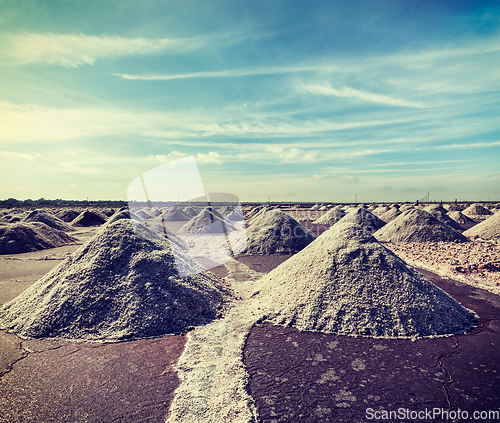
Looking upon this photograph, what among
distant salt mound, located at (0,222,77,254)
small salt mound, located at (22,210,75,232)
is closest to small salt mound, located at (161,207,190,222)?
small salt mound, located at (22,210,75,232)

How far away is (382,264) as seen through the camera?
26.7ft

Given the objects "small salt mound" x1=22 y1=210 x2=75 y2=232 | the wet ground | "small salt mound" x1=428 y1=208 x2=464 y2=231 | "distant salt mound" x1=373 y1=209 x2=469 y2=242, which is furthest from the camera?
"small salt mound" x1=428 y1=208 x2=464 y2=231

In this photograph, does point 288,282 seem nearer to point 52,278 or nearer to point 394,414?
point 394,414

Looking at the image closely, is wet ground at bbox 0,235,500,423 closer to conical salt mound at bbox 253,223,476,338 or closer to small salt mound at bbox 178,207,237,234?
conical salt mound at bbox 253,223,476,338

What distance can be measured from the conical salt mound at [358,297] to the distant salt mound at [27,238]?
1892 centimetres

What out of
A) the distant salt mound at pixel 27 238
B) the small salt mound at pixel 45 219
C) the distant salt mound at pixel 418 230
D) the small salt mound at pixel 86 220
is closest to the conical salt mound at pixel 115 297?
the distant salt mound at pixel 27 238

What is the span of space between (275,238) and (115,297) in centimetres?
1302

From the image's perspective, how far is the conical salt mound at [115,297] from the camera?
673cm

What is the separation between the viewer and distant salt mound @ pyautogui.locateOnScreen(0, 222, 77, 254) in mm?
18125

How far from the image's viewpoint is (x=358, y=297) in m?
7.32

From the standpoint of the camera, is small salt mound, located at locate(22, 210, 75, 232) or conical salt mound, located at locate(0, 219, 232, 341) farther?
small salt mound, located at locate(22, 210, 75, 232)

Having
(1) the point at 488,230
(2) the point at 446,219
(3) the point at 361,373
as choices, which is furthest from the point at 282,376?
(2) the point at 446,219

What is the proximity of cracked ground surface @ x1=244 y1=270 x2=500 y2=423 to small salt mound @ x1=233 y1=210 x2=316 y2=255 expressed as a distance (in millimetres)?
11328

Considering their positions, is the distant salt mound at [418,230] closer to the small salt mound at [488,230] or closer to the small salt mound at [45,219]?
the small salt mound at [488,230]
